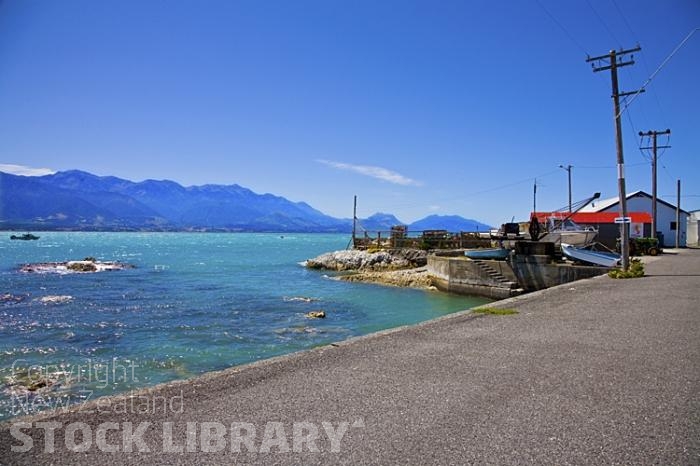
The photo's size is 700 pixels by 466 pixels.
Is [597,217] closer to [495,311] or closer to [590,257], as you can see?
[590,257]

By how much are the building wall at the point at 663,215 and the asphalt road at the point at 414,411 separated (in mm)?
52725

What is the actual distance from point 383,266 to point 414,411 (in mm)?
35260

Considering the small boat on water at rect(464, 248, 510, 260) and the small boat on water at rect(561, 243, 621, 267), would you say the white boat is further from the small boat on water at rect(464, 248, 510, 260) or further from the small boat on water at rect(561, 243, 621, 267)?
the small boat on water at rect(464, 248, 510, 260)

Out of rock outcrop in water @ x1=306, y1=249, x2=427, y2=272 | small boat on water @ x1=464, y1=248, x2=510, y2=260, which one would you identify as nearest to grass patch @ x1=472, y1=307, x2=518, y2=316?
small boat on water @ x1=464, y1=248, x2=510, y2=260

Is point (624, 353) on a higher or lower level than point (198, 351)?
higher

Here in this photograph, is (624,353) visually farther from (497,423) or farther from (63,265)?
(63,265)

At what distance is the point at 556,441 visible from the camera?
13.6 ft

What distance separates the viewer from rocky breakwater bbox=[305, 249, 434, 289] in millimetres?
31500

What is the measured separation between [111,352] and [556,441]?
1342 centimetres

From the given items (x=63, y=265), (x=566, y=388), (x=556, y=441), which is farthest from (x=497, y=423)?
(x=63, y=265)

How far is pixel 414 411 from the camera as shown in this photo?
4.86 meters

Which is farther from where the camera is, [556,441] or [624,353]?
[624,353]

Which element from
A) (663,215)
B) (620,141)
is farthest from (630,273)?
(663,215)

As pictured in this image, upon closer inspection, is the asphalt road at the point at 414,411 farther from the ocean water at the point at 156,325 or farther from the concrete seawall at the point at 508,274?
the concrete seawall at the point at 508,274
